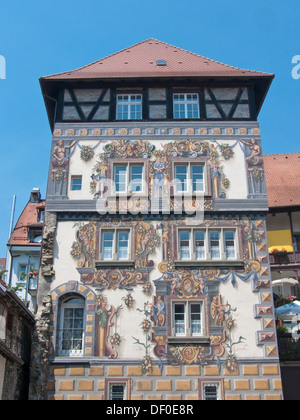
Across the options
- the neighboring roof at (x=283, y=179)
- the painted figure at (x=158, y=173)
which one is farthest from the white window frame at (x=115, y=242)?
the neighboring roof at (x=283, y=179)

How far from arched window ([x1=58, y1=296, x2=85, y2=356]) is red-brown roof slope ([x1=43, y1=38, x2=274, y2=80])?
9931 mm

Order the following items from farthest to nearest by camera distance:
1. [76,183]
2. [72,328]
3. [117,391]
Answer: [76,183] < [72,328] < [117,391]

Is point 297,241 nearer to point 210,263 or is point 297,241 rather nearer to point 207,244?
point 207,244

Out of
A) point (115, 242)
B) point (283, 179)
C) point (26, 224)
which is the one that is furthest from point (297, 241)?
point (26, 224)

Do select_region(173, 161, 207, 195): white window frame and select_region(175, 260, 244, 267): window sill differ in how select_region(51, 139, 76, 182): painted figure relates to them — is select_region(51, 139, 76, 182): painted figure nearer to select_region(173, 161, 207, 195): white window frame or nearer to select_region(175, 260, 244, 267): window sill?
select_region(173, 161, 207, 195): white window frame

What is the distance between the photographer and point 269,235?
3262 cm

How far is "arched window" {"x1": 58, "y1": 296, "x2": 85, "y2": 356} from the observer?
21.0m

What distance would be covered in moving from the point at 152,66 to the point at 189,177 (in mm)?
6200

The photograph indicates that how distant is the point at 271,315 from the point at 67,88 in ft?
42.9

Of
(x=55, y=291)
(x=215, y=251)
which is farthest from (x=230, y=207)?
(x=55, y=291)

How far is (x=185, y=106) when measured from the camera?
25.1m

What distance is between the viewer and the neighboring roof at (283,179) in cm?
3312

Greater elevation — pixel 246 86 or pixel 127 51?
pixel 127 51
